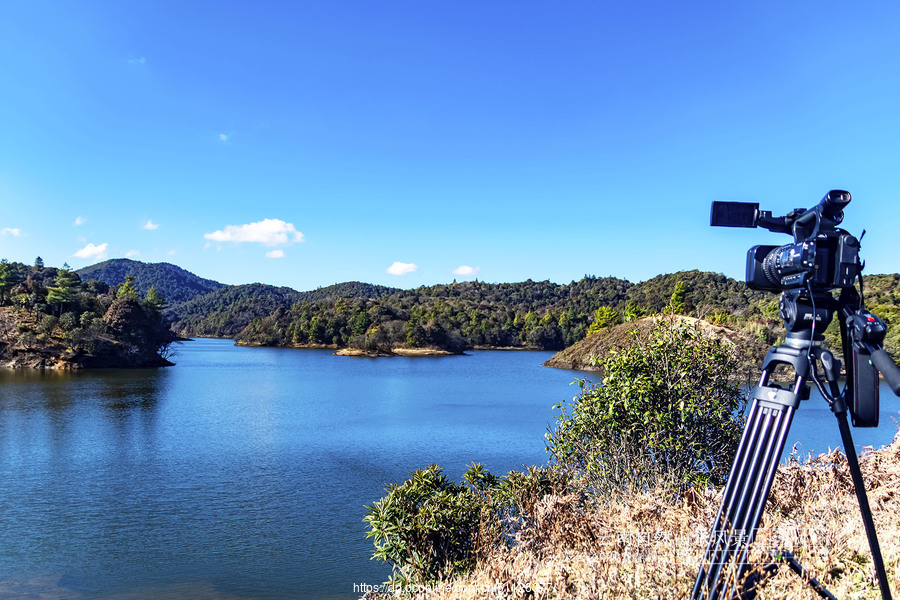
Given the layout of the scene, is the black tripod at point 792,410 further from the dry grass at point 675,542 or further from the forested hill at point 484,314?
the forested hill at point 484,314

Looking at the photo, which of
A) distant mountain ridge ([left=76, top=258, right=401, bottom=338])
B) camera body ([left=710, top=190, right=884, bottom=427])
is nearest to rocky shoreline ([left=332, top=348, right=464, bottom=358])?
distant mountain ridge ([left=76, top=258, right=401, bottom=338])

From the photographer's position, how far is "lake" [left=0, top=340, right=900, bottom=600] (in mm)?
7965

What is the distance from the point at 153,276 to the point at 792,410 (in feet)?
538

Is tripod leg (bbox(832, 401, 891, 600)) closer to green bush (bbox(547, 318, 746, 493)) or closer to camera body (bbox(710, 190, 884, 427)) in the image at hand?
camera body (bbox(710, 190, 884, 427))

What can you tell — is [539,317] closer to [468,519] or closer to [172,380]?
[172,380]

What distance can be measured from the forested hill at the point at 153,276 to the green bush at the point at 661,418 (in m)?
143

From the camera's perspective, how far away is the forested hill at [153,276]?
137375mm

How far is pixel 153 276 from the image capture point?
481 ft

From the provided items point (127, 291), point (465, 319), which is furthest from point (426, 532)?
point (465, 319)

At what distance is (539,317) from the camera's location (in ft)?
265

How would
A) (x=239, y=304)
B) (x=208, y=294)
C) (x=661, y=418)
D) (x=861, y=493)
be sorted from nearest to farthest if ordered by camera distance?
(x=861, y=493), (x=661, y=418), (x=239, y=304), (x=208, y=294)

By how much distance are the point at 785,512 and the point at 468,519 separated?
2.71 m

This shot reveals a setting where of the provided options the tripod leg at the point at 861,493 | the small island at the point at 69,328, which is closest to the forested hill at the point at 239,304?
the small island at the point at 69,328

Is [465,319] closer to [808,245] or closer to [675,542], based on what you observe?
[675,542]
